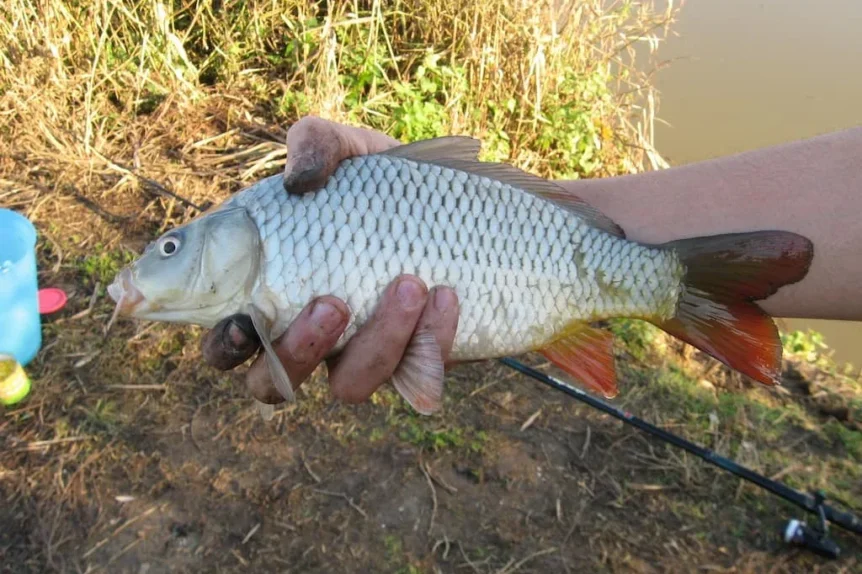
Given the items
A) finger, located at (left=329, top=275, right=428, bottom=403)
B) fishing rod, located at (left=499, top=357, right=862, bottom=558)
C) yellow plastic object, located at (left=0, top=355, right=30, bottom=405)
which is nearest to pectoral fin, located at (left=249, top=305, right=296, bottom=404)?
finger, located at (left=329, top=275, right=428, bottom=403)

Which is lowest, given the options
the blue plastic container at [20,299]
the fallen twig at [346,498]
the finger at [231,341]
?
the fallen twig at [346,498]

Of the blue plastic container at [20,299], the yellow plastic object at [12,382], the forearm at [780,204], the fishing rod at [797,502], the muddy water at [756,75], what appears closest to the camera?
the forearm at [780,204]

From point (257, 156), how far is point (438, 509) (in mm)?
2115

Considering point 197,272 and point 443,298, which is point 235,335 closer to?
point 197,272

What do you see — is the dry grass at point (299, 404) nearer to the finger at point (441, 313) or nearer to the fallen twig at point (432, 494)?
the fallen twig at point (432, 494)

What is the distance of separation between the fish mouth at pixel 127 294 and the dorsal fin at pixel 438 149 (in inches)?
20.4

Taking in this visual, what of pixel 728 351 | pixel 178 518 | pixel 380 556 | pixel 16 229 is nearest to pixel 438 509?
pixel 380 556

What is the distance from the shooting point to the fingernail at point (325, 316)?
122 centimetres

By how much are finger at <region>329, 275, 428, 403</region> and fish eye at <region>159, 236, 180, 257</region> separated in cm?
36

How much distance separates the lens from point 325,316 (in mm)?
1225

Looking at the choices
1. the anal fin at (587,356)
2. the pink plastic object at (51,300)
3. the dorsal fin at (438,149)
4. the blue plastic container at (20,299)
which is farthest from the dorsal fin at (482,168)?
the pink plastic object at (51,300)

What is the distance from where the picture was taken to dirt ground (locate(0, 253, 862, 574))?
2.02 metres

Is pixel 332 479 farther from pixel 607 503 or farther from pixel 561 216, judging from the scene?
pixel 561 216

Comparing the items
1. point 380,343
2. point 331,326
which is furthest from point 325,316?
point 380,343
